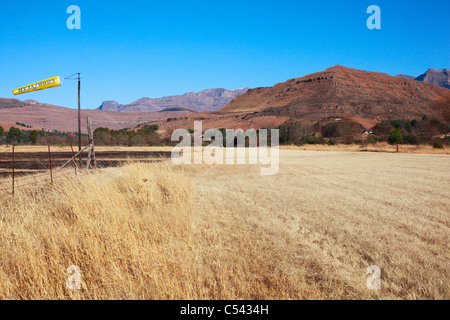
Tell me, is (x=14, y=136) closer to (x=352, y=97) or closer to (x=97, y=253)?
(x=97, y=253)

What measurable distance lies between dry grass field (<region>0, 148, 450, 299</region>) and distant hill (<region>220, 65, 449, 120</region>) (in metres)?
83.6

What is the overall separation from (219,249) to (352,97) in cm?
14257

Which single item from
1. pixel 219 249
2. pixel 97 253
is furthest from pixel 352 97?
pixel 97 253

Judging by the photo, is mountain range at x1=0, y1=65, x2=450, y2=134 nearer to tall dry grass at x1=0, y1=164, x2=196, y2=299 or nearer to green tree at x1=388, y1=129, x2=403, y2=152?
green tree at x1=388, y1=129, x2=403, y2=152

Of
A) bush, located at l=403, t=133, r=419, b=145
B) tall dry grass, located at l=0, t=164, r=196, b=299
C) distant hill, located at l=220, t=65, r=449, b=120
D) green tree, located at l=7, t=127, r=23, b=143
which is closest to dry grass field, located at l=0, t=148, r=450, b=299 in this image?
tall dry grass, located at l=0, t=164, r=196, b=299

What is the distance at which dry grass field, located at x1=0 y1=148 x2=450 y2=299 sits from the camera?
3297 mm

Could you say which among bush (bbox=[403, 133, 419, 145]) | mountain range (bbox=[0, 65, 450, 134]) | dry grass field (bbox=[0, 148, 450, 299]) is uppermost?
mountain range (bbox=[0, 65, 450, 134])

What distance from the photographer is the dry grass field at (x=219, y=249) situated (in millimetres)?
3297

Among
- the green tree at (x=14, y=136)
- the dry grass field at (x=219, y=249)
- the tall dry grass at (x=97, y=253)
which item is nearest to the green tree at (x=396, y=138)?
the dry grass field at (x=219, y=249)

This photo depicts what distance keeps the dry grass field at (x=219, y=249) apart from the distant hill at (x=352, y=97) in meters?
83.6

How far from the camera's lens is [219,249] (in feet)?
15.0

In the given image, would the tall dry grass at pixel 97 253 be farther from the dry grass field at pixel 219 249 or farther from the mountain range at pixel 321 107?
the mountain range at pixel 321 107

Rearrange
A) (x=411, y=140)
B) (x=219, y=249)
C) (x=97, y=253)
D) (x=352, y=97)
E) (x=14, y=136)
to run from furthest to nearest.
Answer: (x=352, y=97)
(x=14, y=136)
(x=411, y=140)
(x=219, y=249)
(x=97, y=253)
